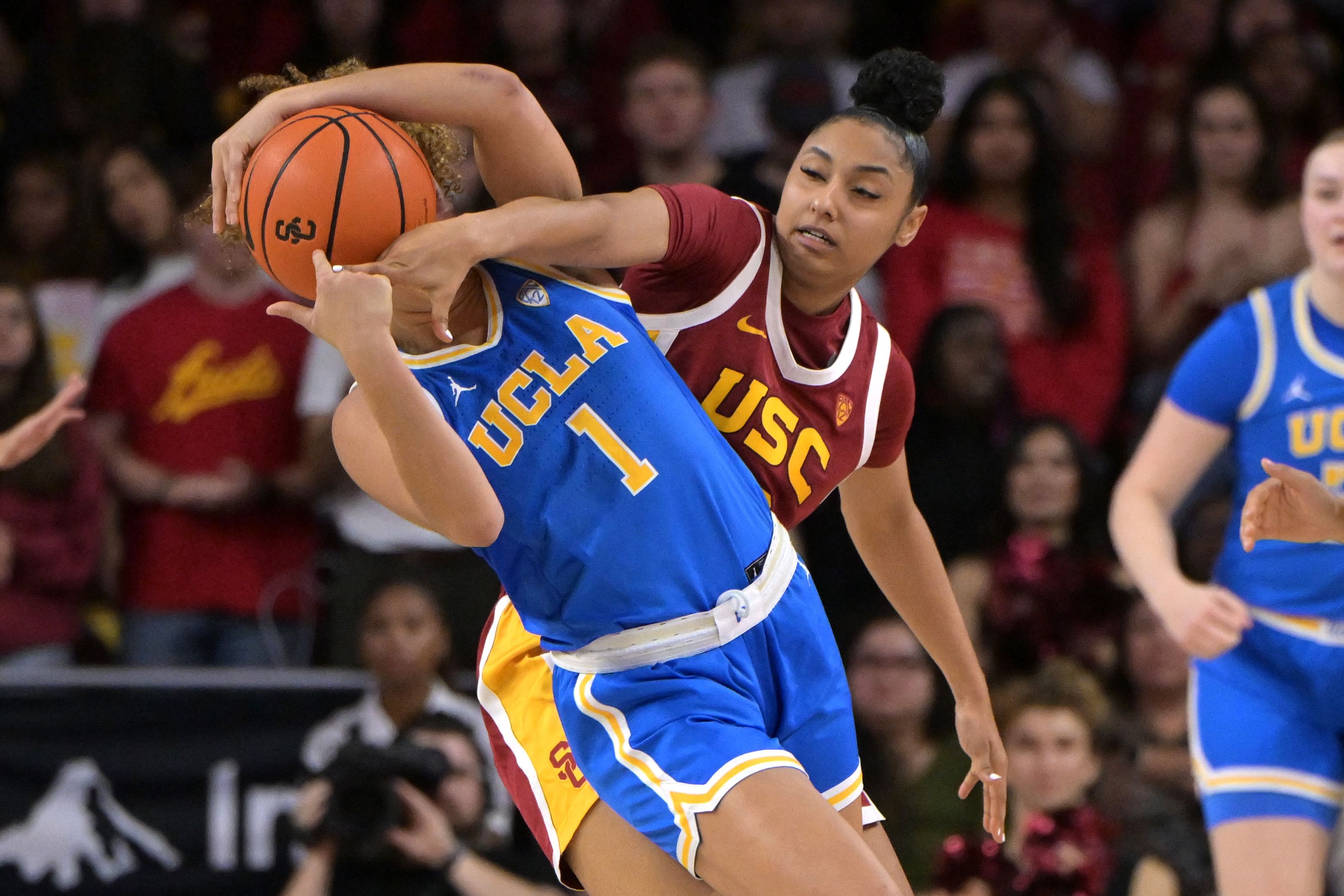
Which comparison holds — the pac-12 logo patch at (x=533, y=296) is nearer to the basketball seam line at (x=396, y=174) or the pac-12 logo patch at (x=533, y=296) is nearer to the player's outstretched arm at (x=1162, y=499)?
the basketball seam line at (x=396, y=174)

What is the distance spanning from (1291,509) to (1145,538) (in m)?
1.03

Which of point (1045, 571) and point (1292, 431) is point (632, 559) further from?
point (1045, 571)

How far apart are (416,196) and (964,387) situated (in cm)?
367

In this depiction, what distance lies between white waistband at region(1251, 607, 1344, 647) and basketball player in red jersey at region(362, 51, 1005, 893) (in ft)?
4.06

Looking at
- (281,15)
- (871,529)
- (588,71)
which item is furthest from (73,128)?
(871,529)

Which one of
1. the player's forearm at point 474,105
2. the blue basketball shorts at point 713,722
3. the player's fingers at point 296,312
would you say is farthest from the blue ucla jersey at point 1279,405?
the player's fingers at point 296,312

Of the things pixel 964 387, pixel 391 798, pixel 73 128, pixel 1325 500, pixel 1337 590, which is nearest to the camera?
pixel 1325 500

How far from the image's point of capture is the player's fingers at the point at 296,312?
2.93 meters

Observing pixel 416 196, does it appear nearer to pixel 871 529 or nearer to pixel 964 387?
pixel 871 529

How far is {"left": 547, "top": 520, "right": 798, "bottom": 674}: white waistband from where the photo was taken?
10.9ft

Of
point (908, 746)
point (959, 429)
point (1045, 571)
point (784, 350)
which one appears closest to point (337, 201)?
point (784, 350)

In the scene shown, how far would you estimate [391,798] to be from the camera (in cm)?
550

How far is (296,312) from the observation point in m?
2.96

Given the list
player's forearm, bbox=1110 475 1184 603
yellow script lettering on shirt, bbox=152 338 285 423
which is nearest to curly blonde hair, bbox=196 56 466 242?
player's forearm, bbox=1110 475 1184 603
